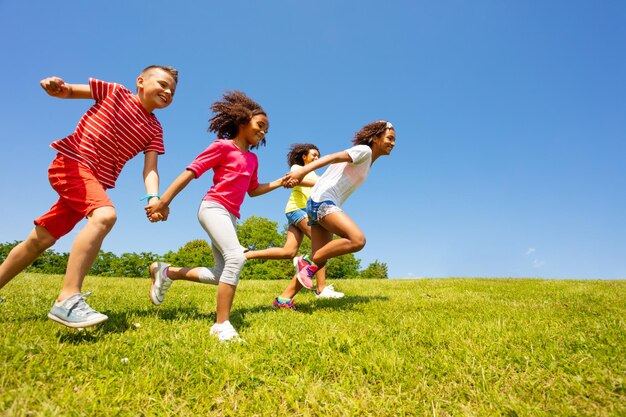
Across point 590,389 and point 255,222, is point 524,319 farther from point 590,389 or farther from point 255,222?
point 255,222

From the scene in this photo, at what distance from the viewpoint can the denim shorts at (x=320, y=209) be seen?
4812mm

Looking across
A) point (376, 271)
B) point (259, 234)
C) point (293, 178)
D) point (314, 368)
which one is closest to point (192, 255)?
point (259, 234)

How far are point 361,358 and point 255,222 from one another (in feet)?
123

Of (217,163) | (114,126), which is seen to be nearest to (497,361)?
(217,163)

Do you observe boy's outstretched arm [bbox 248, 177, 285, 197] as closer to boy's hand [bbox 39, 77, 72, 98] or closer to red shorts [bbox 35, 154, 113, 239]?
red shorts [bbox 35, 154, 113, 239]

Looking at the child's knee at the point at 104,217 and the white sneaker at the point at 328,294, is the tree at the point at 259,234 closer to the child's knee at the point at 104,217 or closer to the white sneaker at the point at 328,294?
the white sneaker at the point at 328,294

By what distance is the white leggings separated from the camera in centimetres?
355

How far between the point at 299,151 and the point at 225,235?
391 cm

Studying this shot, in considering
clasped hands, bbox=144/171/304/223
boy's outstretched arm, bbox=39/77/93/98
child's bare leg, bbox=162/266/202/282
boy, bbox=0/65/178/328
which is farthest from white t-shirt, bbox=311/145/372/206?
boy's outstretched arm, bbox=39/77/93/98

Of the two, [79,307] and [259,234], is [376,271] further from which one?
[79,307]

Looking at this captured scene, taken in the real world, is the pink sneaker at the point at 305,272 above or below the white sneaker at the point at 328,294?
above

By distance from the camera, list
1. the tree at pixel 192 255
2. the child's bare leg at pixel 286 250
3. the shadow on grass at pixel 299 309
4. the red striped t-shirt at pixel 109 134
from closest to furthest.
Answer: the red striped t-shirt at pixel 109 134 < the shadow on grass at pixel 299 309 < the child's bare leg at pixel 286 250 < the tree at pixel 192 255

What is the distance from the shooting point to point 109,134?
3.51 metres

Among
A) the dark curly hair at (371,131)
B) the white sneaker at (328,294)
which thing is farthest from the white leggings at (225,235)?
the white sneaker at (328,294)
